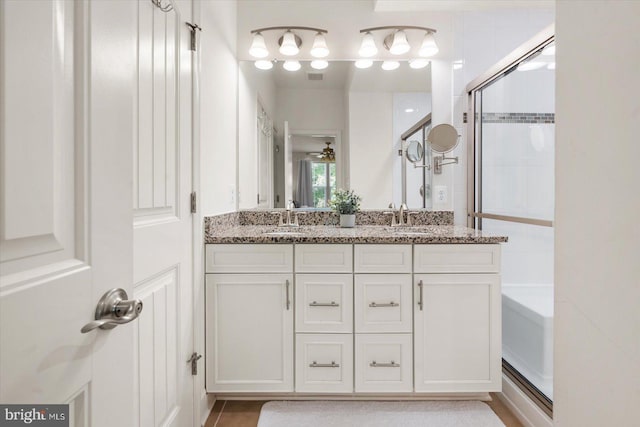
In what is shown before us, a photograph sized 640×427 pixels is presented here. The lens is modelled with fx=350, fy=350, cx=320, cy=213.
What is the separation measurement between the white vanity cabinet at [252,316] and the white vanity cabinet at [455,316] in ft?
2.10

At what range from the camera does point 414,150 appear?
2344 millimetres

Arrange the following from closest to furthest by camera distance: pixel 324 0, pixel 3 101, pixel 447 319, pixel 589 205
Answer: pixel 3 101 → pixel 589 205 → pixel 447 319 → pixel 324 0

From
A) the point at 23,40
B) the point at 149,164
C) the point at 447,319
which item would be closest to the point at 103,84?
the point at 23,40

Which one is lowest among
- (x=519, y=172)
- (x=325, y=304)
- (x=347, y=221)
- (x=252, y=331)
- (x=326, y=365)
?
(x=326, y=365)

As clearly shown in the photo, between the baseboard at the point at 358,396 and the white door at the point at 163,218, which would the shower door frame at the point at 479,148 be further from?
the white door at the point at 163,218

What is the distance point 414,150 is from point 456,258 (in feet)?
2.96

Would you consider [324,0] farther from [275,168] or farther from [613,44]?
[613,44]

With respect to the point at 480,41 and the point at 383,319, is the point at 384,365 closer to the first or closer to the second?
the point at 383,319

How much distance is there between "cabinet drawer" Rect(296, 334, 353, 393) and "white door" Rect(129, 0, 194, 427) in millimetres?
512

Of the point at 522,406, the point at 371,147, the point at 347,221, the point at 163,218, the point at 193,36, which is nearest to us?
the point at 163,218

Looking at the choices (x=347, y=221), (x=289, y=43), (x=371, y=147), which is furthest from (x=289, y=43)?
(x=347, y=221)

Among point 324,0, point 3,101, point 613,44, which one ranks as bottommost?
point 3,101

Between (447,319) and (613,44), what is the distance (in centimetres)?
143

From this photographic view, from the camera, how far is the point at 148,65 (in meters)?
1.13
